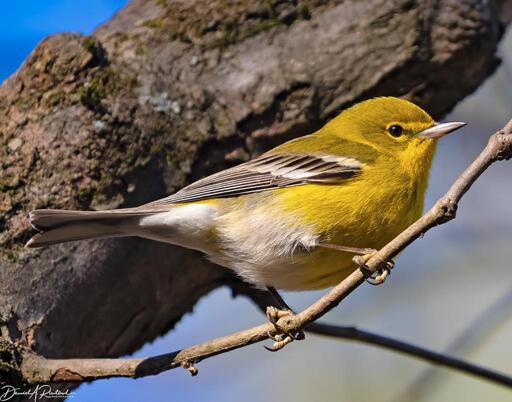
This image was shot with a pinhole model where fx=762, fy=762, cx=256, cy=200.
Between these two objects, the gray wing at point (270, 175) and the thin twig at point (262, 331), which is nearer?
the thin twig at point (262, 331)

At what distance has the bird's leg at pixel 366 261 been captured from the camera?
2.86 m

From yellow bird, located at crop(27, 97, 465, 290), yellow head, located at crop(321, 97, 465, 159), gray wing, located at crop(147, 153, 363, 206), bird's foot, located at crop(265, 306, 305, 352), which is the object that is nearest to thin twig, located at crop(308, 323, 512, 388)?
yellow bird, located at crop(27, 97, 465, 290)

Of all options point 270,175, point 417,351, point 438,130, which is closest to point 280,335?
point 417,351

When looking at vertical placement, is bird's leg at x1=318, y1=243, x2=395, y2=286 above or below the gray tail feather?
below

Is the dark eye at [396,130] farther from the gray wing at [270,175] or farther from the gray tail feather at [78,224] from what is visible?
the gray tail feather at [78,224]

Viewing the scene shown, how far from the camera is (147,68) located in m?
4.17

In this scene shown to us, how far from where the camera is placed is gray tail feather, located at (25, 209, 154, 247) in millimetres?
3314

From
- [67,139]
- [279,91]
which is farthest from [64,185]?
[279,91]

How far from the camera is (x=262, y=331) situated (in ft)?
9.29

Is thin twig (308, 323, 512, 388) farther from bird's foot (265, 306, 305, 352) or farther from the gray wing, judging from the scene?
the gray wing

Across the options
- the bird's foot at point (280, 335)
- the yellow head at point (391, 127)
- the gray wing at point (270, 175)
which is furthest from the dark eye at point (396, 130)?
the bird's foot at point (280, 335)

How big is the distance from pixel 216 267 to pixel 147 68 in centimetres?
120

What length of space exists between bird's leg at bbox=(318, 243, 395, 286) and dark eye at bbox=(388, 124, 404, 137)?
3.54 feet

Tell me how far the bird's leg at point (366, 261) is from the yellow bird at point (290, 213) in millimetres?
49
